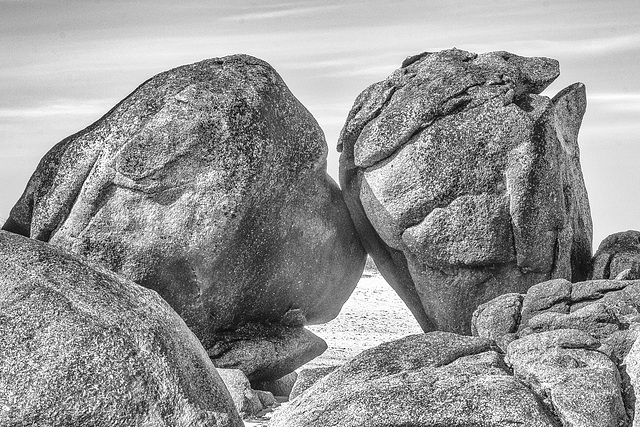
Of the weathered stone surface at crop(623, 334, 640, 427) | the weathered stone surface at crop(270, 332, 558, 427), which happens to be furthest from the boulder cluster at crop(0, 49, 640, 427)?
the weathered stone surface at crop(270, 332, 558, 427)

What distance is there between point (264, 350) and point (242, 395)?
2207 millimetres

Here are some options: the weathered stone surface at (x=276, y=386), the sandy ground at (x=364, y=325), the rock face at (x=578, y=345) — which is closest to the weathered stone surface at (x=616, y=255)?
the rock face at (x=578, y=345)

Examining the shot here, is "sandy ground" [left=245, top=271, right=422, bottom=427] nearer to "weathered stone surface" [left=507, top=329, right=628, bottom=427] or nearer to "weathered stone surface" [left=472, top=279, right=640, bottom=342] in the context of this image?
"weathered stone surface" [left=472, top=279, right=640, bottom=342]

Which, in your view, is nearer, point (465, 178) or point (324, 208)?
point (465, 178)

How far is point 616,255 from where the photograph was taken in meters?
14.9

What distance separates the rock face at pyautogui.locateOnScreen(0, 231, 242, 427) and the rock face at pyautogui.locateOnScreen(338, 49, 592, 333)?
5.72m

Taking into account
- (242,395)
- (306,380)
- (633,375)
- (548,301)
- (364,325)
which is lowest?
(364,325)

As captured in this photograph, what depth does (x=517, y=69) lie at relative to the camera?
48.9ft

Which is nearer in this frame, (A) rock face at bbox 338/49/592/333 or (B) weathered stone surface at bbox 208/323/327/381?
(A) rock face at bbox 338/49/592/333

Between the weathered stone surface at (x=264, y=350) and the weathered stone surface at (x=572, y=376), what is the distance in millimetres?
5609

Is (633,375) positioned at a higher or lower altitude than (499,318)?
lower

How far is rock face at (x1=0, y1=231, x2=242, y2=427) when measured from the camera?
785 cm

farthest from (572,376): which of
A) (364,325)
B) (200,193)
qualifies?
(364,325)

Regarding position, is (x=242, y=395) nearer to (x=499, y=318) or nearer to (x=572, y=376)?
(x=499, y=318)
